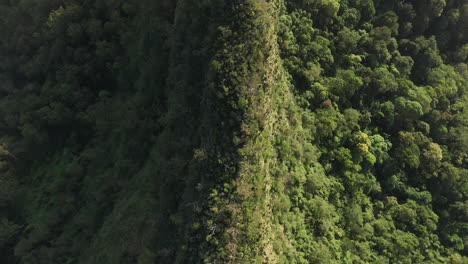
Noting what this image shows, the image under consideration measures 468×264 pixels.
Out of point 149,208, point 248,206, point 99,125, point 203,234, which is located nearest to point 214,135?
point 248,206

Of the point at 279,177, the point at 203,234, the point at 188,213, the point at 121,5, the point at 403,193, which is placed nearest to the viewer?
the point at 203,234

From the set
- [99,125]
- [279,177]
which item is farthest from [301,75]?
[99,125]

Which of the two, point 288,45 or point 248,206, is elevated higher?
point 288,45

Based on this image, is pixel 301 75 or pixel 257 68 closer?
pixel 257 68

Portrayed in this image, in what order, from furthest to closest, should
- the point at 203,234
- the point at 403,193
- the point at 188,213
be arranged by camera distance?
the point at 403,193 → the point at 188,213 → the point at 203,234

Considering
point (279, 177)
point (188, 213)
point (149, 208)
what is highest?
point (279, 177)

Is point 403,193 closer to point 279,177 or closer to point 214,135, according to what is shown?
point 279,177
